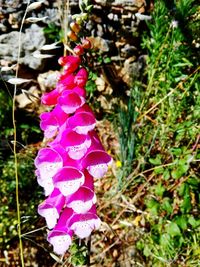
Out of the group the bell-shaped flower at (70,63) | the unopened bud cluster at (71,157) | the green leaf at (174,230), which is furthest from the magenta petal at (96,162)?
the green leaf at (174,230)

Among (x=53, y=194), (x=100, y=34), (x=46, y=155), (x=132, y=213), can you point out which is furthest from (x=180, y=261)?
(x=100, y=34)

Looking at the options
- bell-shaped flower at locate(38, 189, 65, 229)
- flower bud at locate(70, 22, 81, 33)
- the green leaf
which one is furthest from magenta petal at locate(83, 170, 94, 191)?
the green leaf

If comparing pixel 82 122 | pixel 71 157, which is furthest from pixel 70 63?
pixel 71 157

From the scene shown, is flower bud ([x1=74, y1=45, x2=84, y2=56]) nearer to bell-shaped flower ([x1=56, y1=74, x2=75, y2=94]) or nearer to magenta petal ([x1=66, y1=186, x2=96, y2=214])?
bell-shaped flower ([x1=56, y1=74, x2=75, y2=94])

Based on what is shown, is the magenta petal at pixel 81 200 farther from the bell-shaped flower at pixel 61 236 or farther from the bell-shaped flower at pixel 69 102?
the bell-shaped flower at pixel 69 102

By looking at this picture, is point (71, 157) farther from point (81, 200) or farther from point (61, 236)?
point (61, 236)

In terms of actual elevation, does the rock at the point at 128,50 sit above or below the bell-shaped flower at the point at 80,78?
below

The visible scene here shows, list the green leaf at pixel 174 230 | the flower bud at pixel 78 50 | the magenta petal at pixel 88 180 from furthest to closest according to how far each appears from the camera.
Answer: the green leaf at pixel 174 230
the magenta petal at pixel 88 180
the flower bud at pixel 78 50
